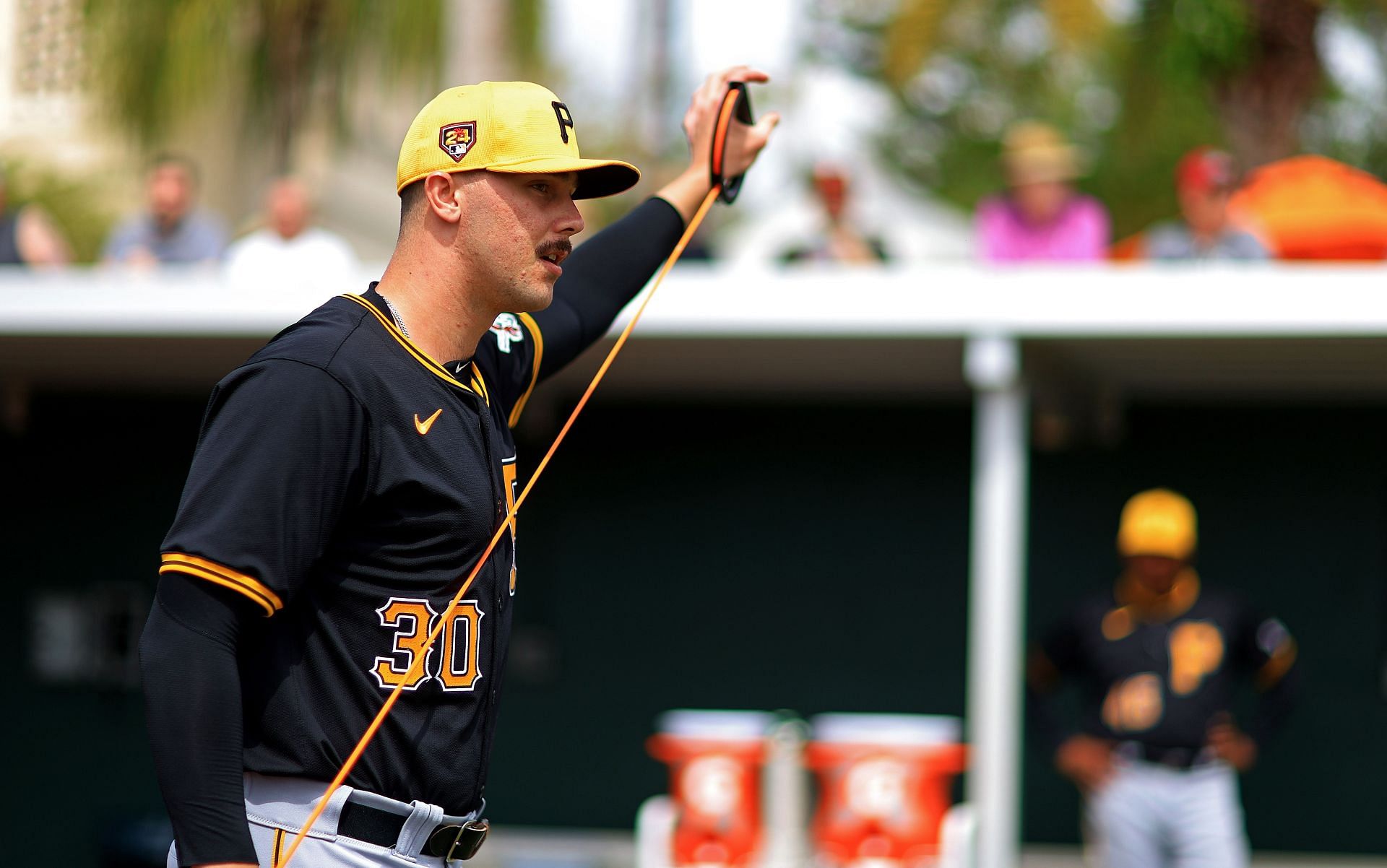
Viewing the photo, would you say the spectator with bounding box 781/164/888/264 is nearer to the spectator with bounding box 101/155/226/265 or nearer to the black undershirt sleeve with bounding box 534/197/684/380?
→ the spectator with bounding box 101/155/226/265

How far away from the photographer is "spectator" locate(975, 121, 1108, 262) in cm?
705

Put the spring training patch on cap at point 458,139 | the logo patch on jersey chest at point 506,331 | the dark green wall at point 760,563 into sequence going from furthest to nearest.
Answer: the dark green wall at point 760,563
the logo patch on jersey chest at point 506,331
the spring training patch on cap at point 458,139

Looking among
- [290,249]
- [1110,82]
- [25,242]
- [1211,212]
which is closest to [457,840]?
[1211,212]

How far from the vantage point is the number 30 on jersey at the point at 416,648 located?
2.07 m

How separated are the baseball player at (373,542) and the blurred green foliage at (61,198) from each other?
12443 mm

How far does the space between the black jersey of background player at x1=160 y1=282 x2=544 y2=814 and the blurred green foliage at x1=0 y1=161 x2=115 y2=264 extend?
12.5 meters

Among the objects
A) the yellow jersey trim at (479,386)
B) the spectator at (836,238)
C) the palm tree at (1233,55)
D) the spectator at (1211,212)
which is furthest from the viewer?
the palm tree at (1233,55)

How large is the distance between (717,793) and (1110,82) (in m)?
15.5

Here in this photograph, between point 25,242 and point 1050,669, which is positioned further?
point 25,242

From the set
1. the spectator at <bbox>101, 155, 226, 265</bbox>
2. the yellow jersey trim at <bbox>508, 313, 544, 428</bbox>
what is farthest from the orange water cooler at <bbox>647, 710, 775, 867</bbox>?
the yellow jersey trim at <bbox>508, 313, 544, 428</bbox>

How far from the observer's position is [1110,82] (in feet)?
65.7

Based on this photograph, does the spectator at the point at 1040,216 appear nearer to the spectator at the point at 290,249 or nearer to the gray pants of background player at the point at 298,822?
the spectator at the point at 290,249

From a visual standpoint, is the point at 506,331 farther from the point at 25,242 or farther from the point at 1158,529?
the point at 25,242

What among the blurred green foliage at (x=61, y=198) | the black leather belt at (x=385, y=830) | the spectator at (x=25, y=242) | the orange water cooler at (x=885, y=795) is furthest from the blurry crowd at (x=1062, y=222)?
the blurred green foliage at (x=61, y=198)
